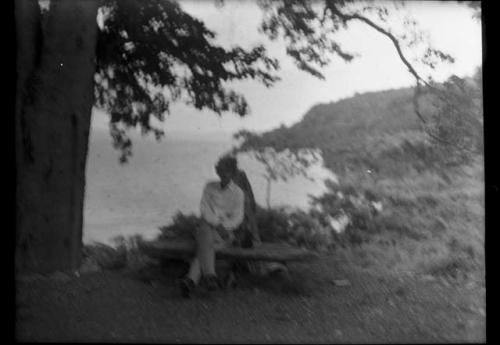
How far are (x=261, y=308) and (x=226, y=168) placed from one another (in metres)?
1.04

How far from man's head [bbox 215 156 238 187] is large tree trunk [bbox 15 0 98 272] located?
99 cm

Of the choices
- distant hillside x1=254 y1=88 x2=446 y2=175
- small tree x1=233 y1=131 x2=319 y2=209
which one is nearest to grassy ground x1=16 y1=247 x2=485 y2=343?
small tree x1=233 y1=131 x2=319 y2=209

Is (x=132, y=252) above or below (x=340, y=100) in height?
below

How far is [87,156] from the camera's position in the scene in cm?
449

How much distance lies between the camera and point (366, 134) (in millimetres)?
4555

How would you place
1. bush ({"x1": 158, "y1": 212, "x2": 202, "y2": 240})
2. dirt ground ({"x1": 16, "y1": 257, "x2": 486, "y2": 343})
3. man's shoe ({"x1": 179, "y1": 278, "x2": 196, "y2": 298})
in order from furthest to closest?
bush ({"x1": 158, "y1": 212, "x2": 202, "y2": 240}) → man's shoe ({"x1": 179, "y1": 278, "x2": 196, "y2": 298}) → dirt ground ({"x1": 16, "y1": 257, "x2": 486, "y2": 343})

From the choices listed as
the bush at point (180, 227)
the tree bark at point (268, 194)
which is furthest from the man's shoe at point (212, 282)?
the tree bark at point (268, 194)

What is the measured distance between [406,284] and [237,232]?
1.28 m

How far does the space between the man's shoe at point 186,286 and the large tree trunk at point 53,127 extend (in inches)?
32.0

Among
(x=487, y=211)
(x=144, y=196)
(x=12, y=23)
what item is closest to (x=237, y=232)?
(x=144, y=196)

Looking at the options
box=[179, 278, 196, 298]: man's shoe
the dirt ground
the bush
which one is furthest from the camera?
the bush

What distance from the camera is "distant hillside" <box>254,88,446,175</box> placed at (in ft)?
14.8

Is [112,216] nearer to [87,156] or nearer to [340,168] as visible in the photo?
[87,156]

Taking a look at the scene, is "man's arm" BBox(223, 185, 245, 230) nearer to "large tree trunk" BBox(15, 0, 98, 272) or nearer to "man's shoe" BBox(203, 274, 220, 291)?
"man's shoe" BBox(203, 274, 220, 291)
